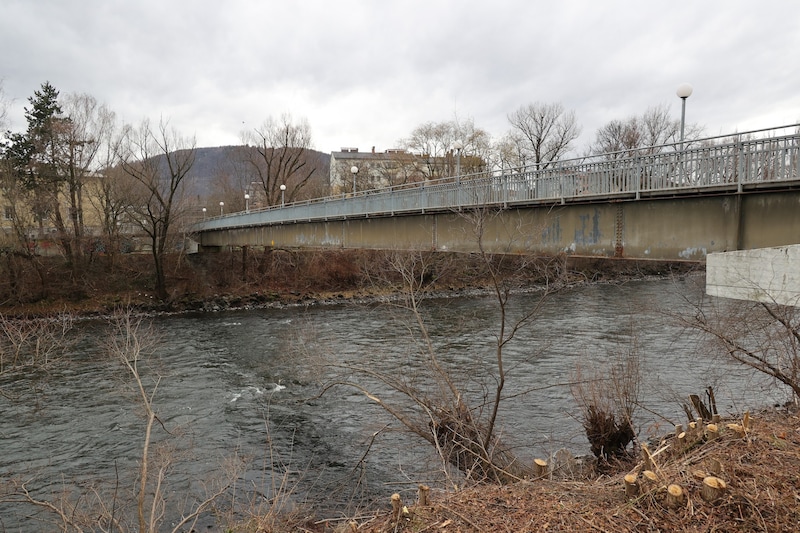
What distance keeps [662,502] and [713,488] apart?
1.77 ft

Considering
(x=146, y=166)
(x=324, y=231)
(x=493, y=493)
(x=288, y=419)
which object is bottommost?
(x=288, y=419)

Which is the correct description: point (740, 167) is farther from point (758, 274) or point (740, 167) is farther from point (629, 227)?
point (629, 227)

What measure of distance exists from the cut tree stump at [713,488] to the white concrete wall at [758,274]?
3975mm

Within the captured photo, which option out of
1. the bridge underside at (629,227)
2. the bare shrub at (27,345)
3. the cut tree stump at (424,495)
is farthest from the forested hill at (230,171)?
the cut tree stump at (424,495)

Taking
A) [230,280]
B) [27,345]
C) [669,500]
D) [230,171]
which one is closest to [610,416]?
[669,500]

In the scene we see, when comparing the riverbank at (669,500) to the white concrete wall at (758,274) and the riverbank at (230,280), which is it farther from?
the riverbank at (230,280)

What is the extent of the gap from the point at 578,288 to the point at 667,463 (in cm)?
3589

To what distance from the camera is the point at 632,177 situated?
11.0 meters

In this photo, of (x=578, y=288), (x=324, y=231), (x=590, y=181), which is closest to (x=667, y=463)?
(x=590, y=181)

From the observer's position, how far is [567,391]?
616 inches

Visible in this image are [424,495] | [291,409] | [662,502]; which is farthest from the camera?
[291,409]

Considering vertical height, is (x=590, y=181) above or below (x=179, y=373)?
above

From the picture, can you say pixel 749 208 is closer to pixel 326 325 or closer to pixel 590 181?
pixel 590 181

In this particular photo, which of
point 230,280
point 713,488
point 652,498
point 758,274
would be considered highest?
point 758,274
